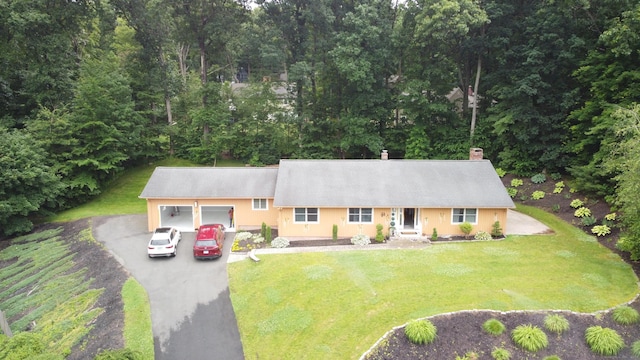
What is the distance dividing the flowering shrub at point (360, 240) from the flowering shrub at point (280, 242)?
3.47m

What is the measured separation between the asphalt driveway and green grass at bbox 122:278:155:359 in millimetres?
239

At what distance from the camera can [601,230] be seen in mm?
20938

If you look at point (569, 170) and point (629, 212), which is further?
point (569, 170)

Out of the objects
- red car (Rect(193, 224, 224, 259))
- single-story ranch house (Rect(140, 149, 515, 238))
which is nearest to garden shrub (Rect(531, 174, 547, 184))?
single-story ranch house (Rect(140, 149, 515, 238))

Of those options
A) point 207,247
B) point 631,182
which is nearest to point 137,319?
point 207,247

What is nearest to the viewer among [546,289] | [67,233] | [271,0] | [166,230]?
[546,289]

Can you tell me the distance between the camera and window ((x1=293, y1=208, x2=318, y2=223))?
22.5m

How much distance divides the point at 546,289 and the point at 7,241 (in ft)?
93.5

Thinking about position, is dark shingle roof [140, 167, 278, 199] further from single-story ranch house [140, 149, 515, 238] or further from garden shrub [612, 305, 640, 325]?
garden shrub [612, 305, 640, 325]

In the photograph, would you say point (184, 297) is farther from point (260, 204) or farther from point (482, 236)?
point (482, 236)

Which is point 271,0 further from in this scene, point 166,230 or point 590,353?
point 590,353

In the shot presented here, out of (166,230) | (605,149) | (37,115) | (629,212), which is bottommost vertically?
(166,230)

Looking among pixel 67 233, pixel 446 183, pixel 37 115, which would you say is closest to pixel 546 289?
pixel 446 183

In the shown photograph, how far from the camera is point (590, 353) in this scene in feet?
42.8
